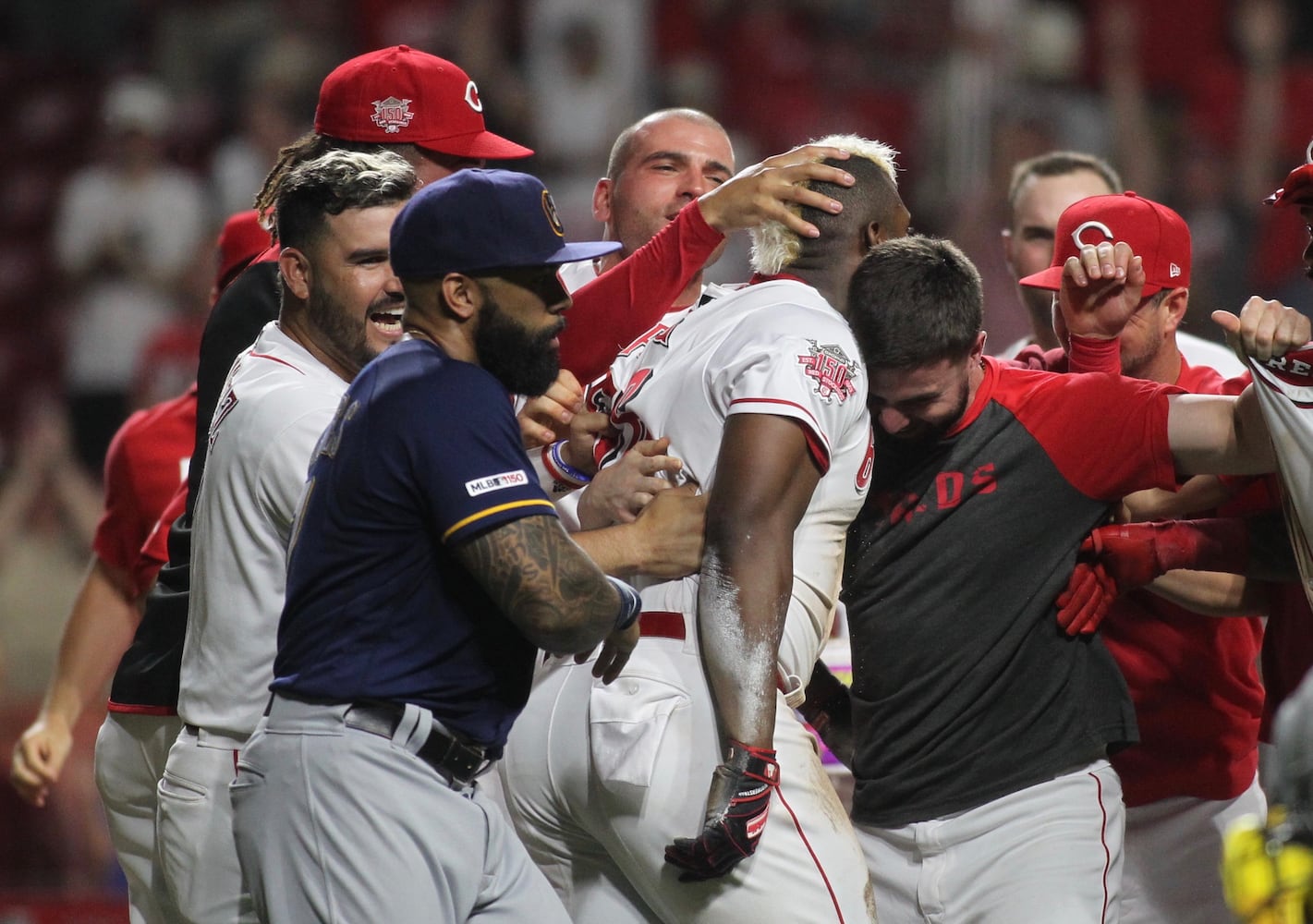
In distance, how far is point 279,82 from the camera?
10094 mm

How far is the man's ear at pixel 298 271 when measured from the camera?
3443 mm

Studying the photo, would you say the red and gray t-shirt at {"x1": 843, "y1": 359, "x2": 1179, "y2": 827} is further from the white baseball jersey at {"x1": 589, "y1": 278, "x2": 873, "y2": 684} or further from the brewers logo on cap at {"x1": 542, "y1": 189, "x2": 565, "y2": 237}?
the brewers logo on cap at {"x1": 542, "y1": 189, "x2": 565, "y2": 237}

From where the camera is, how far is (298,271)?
345 centimetres

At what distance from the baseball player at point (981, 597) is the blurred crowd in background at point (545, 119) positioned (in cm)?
540

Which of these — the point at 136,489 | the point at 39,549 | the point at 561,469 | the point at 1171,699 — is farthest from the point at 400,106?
the point at 39,549

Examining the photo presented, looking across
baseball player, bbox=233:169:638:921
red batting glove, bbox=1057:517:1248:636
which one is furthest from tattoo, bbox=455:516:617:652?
red batting glove, bbox=1057:517:1248:636

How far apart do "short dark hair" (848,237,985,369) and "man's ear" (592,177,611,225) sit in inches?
66.4

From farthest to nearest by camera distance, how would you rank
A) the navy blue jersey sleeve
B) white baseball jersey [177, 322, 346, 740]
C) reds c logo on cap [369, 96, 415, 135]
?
reds c logo on cap [369, 96, 415, 135]
white baseball jersey [177, 322, 346, 740]
the navy blue jersey sleeve

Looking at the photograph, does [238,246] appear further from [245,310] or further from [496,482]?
[496,482]

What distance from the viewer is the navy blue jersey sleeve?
263cm

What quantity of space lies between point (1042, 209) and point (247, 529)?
3138mm

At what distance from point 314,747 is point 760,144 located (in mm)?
7805

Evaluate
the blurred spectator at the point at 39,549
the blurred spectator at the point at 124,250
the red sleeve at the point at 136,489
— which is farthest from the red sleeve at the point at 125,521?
the blurred spectator at the point at 124,250

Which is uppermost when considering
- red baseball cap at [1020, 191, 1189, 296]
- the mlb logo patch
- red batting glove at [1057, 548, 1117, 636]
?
red baseball cap at [1020, 191, 1189, 296]
